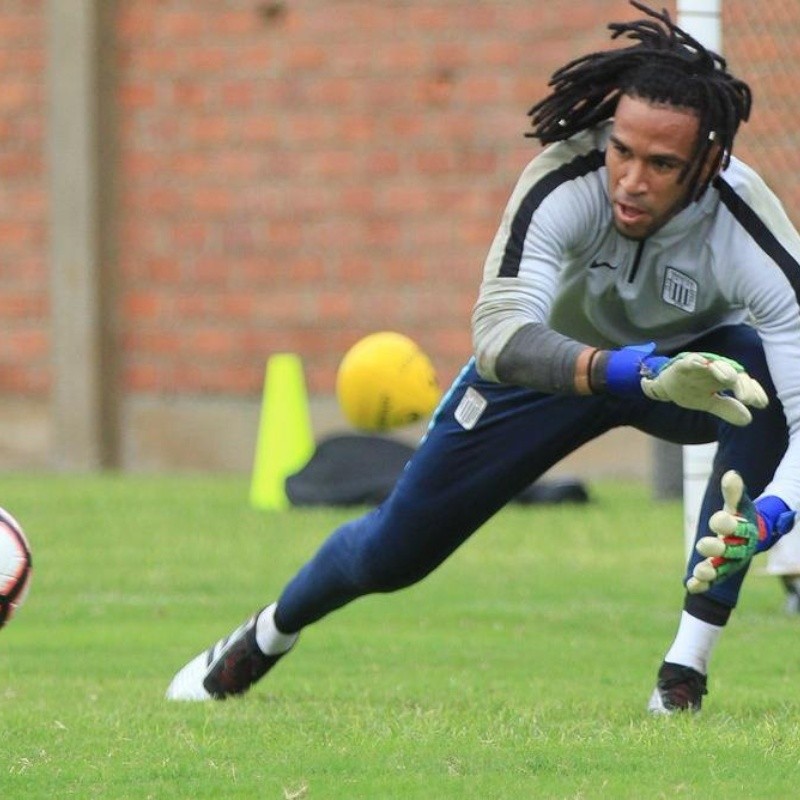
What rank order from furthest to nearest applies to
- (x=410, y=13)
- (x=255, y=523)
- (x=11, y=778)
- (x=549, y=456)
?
(x=410, y=13)
(x=255, y=523)
(x=549, y=456)
(x=11, y=778)

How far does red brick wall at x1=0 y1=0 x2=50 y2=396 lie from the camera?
15.2 m

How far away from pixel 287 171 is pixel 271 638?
8.76 m

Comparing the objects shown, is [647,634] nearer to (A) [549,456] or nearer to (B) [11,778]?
(A) [549,456]

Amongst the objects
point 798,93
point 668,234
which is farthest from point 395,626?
point 798,93

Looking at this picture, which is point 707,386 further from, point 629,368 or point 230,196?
point 230,196

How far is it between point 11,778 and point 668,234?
2156 mm

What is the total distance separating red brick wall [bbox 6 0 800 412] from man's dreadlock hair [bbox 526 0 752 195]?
8.05 metres

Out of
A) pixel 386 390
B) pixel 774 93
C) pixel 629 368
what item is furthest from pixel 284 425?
pixel 629 368

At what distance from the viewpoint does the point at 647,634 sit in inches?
295

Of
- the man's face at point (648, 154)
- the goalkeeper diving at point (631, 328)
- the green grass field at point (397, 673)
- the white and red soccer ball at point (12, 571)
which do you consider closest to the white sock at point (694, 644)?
the goalkeeper diving at point (631, 328)

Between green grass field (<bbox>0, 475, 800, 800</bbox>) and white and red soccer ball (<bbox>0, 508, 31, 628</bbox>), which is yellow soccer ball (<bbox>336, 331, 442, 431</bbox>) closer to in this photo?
green grass field (<bbox>0, 475, 800, 800</bbox>)

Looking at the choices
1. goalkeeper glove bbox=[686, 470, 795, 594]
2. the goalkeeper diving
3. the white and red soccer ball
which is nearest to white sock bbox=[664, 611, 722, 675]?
the goalkeeper diving

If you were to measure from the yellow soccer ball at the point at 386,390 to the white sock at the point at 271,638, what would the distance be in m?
3.56

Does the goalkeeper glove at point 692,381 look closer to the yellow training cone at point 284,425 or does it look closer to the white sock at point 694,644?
the white sock at point 694,644
